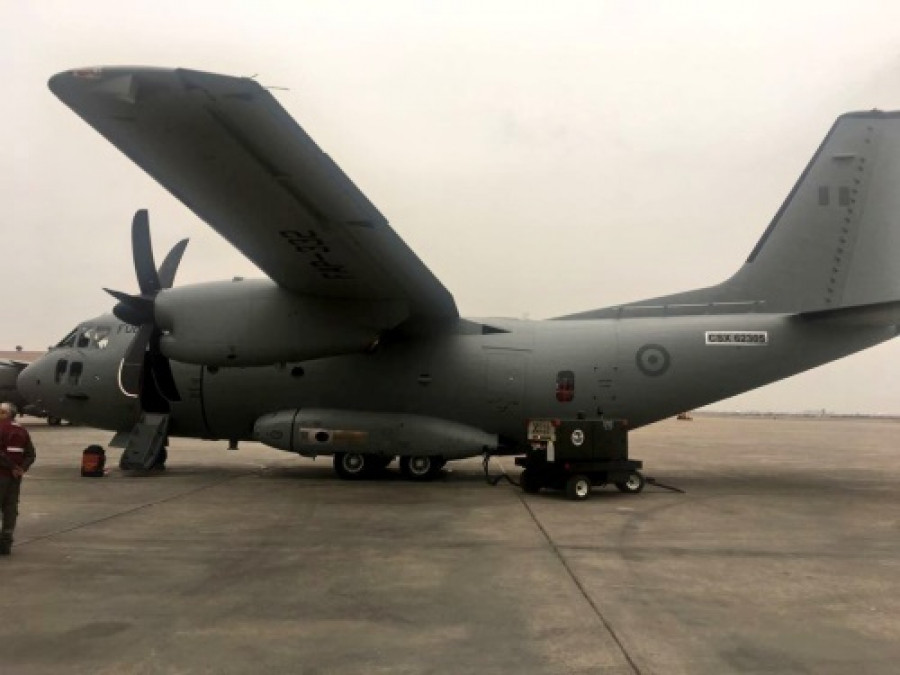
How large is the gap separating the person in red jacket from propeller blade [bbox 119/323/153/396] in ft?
24.8

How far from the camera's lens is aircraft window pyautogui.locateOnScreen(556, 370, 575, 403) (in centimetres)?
1491

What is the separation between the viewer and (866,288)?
14375mm

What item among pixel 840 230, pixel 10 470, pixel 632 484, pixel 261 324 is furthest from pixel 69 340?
pixel 840 230

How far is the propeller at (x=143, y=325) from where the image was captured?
15070 millimetres

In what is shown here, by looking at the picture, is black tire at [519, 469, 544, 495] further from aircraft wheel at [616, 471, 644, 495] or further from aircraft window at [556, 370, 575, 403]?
aircraft window at [556, 370, 575, 403]

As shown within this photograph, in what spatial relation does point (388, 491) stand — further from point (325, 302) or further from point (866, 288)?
point (866, 288)

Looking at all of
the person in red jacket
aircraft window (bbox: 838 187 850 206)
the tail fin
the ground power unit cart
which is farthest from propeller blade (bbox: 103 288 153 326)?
aircraft window (bbox: 838 187 850 206)

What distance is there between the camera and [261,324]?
44.8 feet

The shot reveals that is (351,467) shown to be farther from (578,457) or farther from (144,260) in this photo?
(144,260)

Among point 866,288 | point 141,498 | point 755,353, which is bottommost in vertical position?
point 141,498

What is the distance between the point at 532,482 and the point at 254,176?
7751 mm

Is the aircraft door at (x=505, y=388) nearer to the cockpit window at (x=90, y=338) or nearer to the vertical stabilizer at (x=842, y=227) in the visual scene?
the vertical stabilizer at (x=842, y=227)

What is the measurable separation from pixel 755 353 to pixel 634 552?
7962 mm

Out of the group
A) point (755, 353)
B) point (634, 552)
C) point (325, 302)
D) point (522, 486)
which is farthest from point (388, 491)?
point (755, 353)
